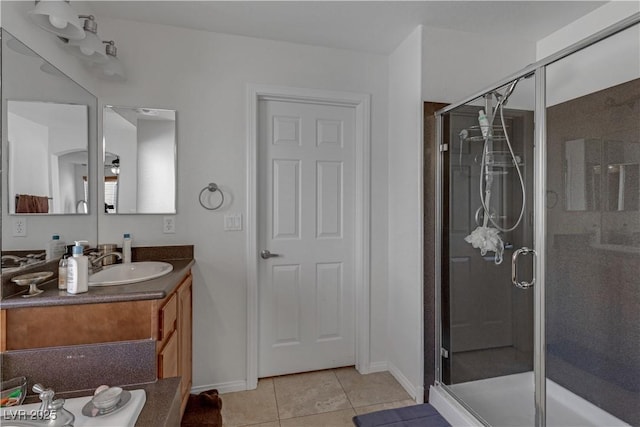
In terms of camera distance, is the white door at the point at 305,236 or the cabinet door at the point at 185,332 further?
the white door at the point at 305,236

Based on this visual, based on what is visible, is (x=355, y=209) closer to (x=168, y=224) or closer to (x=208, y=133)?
(x=208, y=133)

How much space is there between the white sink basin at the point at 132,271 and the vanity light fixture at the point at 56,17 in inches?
47.1

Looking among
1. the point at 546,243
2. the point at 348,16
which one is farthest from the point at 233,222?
the point at 546,243

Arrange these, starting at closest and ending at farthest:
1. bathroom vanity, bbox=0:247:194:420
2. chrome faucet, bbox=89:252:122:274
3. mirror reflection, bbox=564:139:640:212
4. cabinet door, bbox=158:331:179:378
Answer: bathroom vanity, bbox=0:247:194:420
cabinet door, bbox=158:331:179:378
mirror reflection, bbox=564:139:640:212
chrome faucet, bbox=89:252:122:274

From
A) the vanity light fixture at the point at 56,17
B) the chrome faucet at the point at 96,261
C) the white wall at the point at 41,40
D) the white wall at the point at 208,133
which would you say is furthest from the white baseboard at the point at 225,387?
the vanity light fixture at the point at 56,17

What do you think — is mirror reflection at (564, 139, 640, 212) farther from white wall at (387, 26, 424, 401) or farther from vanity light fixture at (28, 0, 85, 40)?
vanity light fixture at (28, 0, 85, 40)

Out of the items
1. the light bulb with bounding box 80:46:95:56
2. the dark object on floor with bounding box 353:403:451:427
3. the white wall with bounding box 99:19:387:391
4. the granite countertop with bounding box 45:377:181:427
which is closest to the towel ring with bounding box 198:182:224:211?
the white wall with bounding box 99:19:387:391

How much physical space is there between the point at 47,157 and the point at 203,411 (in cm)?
162

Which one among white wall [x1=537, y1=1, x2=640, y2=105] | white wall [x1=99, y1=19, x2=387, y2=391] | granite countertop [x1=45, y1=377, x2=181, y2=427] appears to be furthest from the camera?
white wall [x1=99, y1=19, x2=387, y2=391]

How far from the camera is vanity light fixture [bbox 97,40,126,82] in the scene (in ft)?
6.15

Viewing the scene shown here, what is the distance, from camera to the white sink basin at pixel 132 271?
66.6 inches

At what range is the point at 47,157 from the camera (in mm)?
1556

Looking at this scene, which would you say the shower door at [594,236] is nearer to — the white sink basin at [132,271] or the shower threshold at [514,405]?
the shower threshold at [514,405]

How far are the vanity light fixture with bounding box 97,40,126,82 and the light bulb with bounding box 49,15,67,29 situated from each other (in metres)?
0.37
